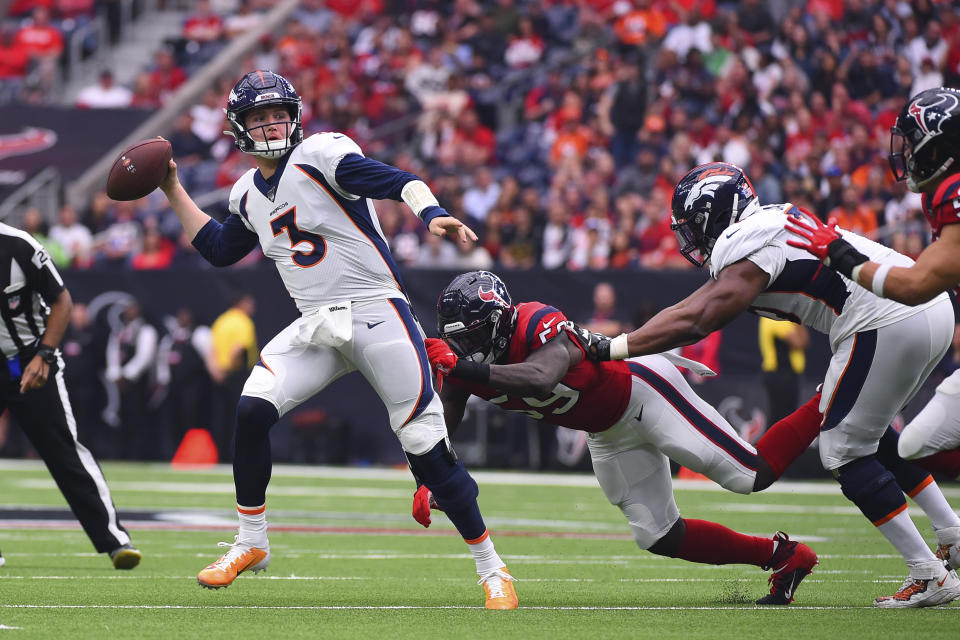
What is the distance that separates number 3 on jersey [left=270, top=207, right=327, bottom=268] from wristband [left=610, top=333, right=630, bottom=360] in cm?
121

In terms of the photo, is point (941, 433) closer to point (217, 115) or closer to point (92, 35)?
point (217, 115)

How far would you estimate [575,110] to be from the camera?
51.3 ft

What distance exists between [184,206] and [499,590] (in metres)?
2.11

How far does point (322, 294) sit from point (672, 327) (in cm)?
139

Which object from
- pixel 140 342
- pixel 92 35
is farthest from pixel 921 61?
pixel 92 35

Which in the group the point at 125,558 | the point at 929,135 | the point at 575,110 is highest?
the point at 929,135

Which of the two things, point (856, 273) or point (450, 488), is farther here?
point (450, 488)

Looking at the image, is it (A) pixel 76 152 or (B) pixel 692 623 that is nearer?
(B) pixel 692 623

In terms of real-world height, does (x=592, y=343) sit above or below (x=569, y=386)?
above

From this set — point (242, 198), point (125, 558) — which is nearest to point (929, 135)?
point (242, 198)

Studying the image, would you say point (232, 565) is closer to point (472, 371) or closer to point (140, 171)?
point (472, 371)

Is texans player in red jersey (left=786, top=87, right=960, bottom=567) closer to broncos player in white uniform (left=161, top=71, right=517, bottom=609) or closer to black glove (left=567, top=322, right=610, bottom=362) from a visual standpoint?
black glove (left=567, top=322, right=610, bottom=362)

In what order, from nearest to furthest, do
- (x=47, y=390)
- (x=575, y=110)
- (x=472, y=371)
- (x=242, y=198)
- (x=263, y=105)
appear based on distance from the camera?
(x=472, y=371) < (x=263, y=105) < (x=242, y=198) < (x=47, y=390) < (x=575, y=110)

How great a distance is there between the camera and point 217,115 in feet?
60.2
